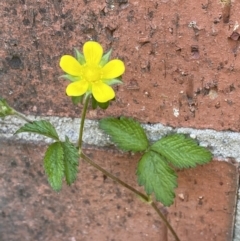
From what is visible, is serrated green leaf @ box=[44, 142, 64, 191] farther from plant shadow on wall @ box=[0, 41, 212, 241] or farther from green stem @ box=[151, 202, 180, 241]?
green stem @ box=[151, 202, 180, 241]

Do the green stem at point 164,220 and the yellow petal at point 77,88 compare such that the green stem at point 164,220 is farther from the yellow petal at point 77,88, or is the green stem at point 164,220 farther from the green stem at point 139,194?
the yellow petal at point 77,88

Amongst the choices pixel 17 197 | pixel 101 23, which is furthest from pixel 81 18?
pixel 17 197

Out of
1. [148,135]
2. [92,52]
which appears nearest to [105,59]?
[92,52]

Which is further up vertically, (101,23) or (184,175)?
(101,23)

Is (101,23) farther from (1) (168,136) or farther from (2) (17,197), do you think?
(2) (17,197)

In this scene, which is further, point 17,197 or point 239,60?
point 17,197

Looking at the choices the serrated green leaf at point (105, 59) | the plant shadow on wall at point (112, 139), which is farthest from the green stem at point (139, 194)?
the serrated green leaf at point (105, 59)
